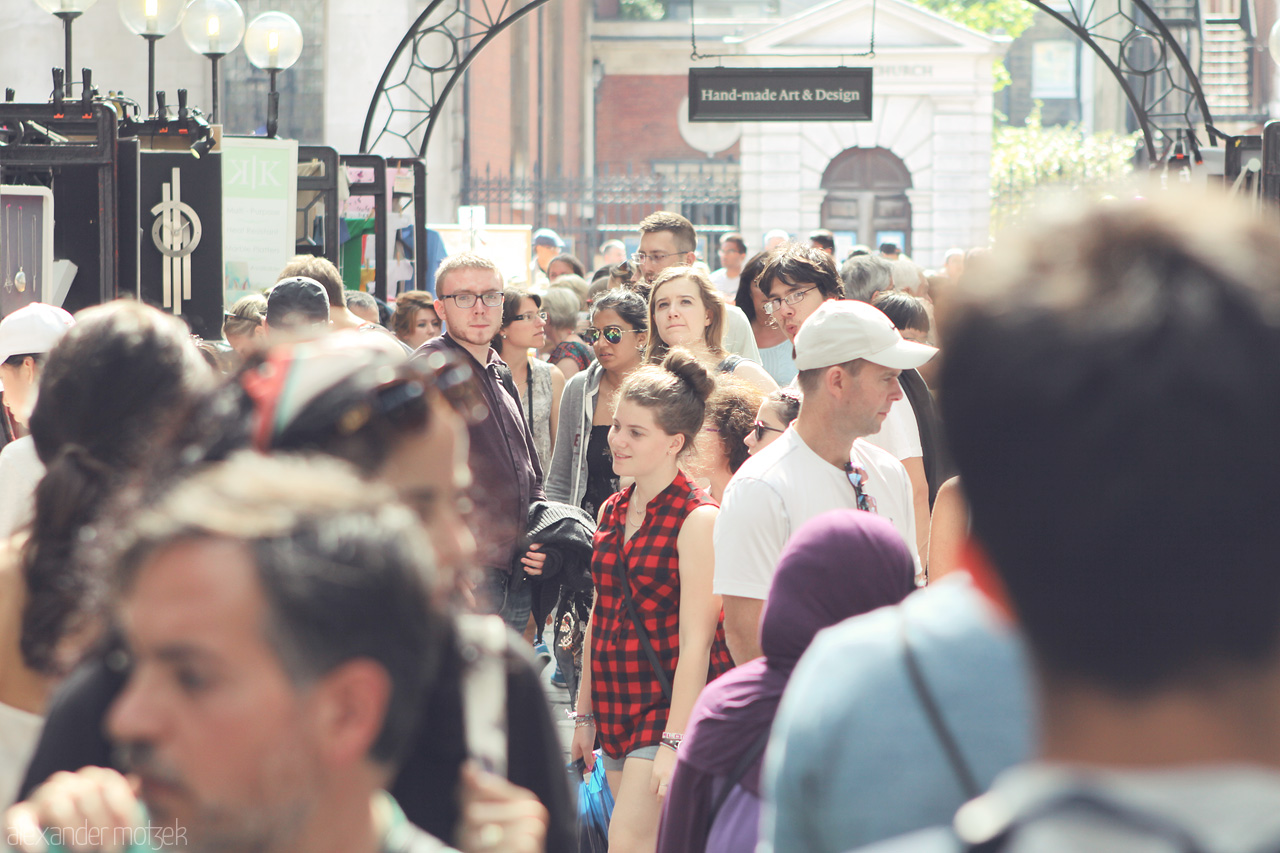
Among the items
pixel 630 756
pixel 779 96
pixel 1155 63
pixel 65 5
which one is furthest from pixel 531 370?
pixel 1155 63

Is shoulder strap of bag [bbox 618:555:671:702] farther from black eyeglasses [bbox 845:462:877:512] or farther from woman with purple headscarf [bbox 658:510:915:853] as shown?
woman with purple headscarf [bbox 658:510:915:853]

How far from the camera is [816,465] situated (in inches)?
159

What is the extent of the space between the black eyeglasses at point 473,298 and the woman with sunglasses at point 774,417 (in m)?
1.72

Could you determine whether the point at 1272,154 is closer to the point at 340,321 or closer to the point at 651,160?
the point at 340,321

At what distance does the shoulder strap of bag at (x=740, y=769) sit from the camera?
280 centimetres

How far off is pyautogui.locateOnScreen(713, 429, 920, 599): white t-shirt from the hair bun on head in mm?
839

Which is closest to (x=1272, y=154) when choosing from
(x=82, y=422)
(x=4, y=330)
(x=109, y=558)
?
(x=4, y=330)

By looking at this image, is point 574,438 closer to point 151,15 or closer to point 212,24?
point 151,15

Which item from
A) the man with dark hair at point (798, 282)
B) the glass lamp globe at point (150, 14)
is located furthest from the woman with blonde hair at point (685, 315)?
the glass lamp globe at point (150, 14)

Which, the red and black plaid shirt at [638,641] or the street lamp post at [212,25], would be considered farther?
the street lamp post at [212,25]

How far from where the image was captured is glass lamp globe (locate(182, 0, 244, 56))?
12258 millimetres

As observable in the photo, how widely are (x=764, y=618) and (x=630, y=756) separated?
5.75 feet

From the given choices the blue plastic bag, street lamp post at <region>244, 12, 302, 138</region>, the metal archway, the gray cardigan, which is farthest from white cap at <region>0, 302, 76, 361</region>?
street lamp post at <region>244, 12, 302, 138</region>

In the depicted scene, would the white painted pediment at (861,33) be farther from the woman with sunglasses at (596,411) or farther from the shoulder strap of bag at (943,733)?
the shoulder strap of bag at (943,733)
